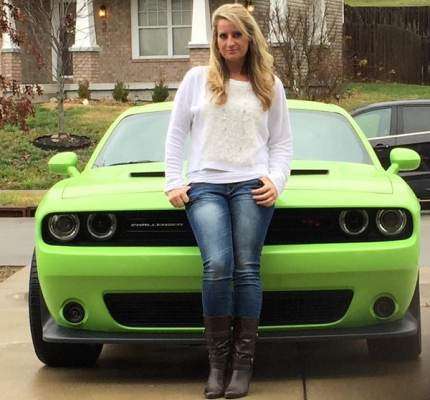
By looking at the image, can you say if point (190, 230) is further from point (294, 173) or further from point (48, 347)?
point (48, 347)

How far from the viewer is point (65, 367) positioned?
5090mm

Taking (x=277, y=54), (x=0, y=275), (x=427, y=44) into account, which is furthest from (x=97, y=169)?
(x=427, y=44)

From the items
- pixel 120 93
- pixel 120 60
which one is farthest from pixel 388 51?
pixel 120 93

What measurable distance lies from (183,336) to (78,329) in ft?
1.70

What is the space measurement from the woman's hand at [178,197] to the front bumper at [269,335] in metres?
0.65

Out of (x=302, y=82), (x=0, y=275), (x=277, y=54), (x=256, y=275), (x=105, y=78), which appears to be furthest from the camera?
(x=105, y=78)

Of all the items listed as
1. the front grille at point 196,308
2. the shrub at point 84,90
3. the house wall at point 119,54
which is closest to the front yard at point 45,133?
the shrub at point 84,90

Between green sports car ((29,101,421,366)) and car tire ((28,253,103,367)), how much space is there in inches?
5.4

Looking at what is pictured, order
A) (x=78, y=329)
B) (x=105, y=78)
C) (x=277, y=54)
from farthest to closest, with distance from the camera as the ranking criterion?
(x=105, y=78) → (x=277, y=54) → (x=78, y=329)

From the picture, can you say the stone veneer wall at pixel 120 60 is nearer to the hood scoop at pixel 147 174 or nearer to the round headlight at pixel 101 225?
the hood scoop at pixel 147 174

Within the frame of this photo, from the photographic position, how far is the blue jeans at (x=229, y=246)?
431cm

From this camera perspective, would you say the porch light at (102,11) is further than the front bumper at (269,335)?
Yes

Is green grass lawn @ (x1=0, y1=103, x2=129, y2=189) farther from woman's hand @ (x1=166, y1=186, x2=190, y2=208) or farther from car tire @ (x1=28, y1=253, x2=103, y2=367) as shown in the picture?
woman's hand @ (x1=166, y1=186, x2=190, y2=208)

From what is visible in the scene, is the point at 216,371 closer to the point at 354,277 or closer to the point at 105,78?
the point at 354,277
